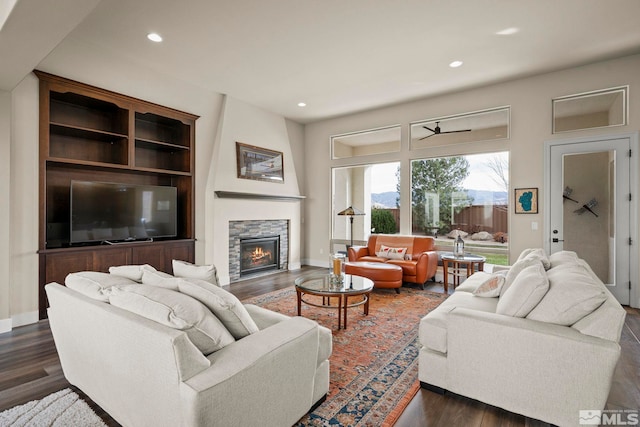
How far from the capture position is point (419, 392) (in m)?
2.15

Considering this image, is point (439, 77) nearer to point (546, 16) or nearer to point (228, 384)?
point (546, 16)

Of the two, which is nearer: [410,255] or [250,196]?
[410,255]

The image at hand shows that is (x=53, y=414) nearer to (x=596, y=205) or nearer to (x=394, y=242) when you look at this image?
(x=394, y=242)

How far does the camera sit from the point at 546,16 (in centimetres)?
320

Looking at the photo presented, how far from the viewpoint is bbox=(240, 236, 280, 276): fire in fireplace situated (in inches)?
229

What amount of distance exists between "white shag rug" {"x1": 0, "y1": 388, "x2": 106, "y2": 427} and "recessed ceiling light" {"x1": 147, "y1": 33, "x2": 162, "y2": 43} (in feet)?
11.4

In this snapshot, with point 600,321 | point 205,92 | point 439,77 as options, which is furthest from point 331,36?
point 600,321

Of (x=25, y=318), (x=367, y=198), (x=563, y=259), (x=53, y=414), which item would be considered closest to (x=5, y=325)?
(x=25, y=318)

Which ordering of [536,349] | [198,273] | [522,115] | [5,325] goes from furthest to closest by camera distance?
[522,115], [5,325], [198,273], [536,349]

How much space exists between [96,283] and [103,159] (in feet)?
10.6

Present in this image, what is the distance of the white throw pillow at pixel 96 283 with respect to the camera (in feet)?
5.71

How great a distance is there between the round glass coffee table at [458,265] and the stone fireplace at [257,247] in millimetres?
3106

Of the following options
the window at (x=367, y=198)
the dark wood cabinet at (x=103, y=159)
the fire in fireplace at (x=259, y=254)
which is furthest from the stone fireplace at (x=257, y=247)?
the window at (x=367, y=198)

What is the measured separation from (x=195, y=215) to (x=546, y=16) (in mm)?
5009
